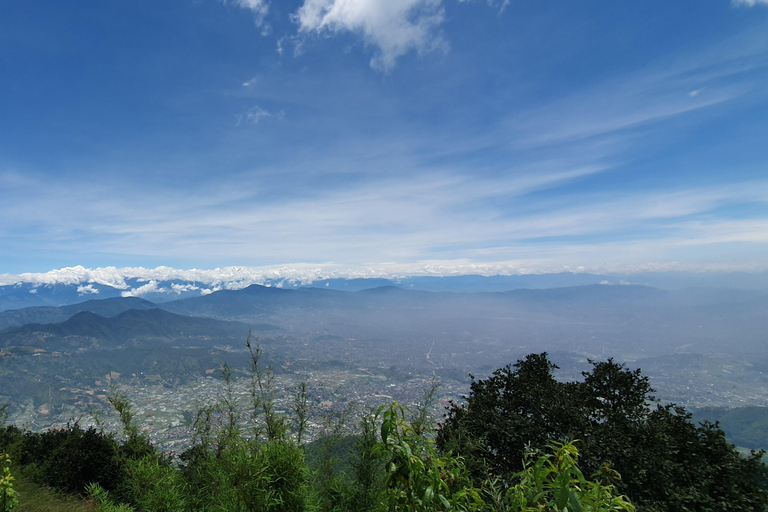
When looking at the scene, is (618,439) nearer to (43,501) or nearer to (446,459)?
(446,459)

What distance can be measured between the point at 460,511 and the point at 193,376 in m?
145

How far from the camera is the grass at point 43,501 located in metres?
7.43

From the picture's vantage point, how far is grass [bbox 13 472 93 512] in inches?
293

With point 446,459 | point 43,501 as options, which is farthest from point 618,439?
point 43,501

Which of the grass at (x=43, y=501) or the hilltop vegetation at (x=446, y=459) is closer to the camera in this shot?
the hilltop vegetation at (x=446, y=459)

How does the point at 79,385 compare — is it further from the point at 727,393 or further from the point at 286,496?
the point at 727,393

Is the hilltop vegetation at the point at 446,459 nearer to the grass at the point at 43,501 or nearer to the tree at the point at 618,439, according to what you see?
the tree at the point at 618,439

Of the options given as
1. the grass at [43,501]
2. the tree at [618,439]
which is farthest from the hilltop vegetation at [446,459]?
the grass at [43,501]

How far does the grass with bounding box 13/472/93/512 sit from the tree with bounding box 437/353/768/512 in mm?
9236

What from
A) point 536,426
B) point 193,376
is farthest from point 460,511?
point 193,376

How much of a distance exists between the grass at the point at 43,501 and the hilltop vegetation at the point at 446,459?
584 millimetres

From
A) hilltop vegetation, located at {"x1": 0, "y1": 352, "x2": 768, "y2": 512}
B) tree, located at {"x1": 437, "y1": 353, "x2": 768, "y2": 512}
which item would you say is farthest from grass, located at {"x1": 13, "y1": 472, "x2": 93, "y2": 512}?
tree, located at {"x1": 437, "y1": 353, "x2": 768, "y2": 512}

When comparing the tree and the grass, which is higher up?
the tree

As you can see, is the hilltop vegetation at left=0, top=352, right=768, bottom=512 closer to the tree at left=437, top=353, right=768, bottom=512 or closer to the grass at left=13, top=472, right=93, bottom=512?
the tree at left=437, top=353, right=768, bottom=512
